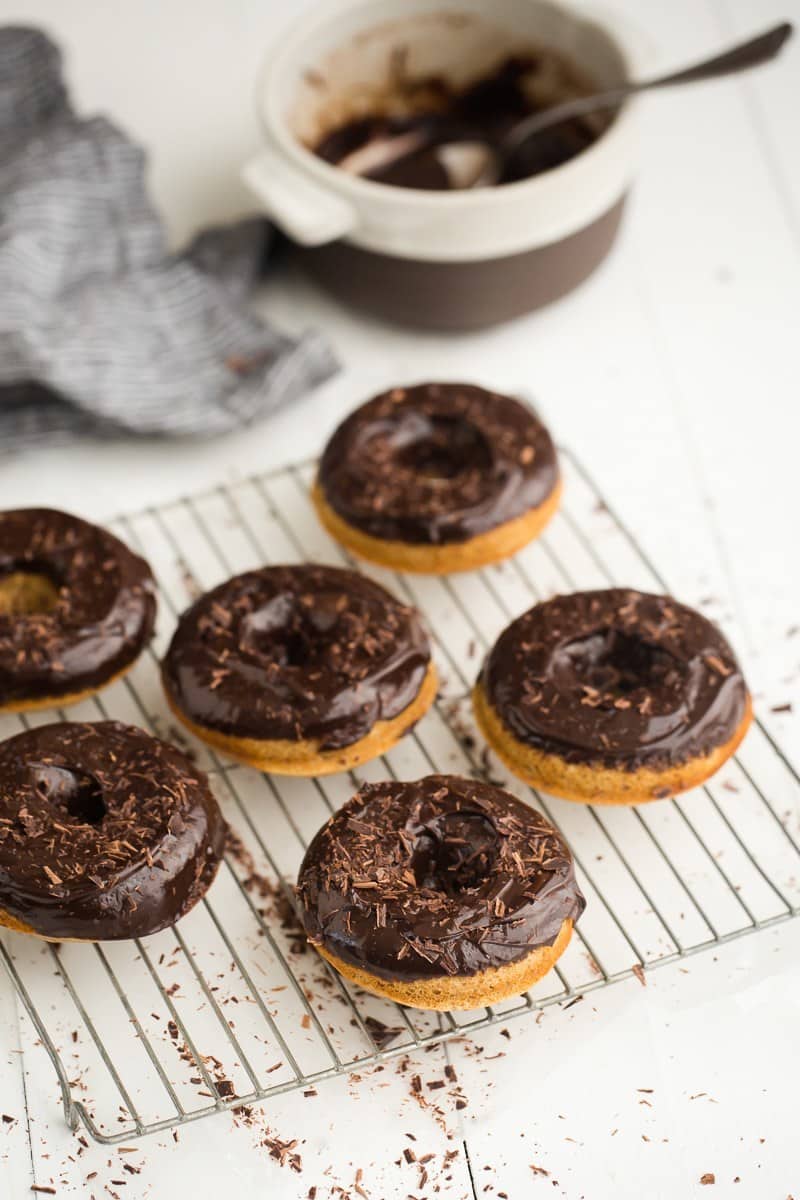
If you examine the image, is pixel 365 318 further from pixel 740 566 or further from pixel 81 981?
pixel 81 981

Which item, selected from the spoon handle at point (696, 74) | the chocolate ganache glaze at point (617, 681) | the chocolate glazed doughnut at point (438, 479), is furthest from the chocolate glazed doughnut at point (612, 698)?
the spoon handle at point (696, 74)

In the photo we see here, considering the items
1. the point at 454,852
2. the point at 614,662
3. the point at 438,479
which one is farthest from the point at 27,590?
the point at 614,662

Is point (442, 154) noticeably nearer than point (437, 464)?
No

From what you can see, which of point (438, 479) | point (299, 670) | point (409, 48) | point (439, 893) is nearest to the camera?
point (439, 893)

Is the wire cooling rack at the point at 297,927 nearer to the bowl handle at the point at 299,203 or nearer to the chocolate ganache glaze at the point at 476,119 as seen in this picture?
the bowl handle at the point at 299,203

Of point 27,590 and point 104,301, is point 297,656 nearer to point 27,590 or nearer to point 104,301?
point 27,590

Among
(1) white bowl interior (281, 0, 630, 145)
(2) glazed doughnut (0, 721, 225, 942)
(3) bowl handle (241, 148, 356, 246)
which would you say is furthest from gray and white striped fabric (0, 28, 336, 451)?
(2) glazed doughnut (0, 721, 225, 942)

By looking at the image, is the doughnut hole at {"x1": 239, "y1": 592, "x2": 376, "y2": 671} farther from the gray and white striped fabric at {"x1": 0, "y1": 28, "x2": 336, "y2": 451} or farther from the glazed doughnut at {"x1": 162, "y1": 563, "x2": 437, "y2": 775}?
the gray and white striped fabric at {"x1": 0, "y1": 28, "x2": 336, "y2": 451}
